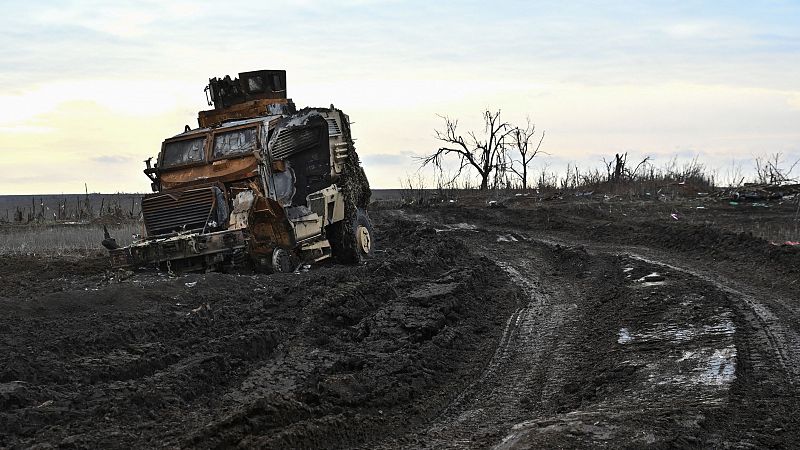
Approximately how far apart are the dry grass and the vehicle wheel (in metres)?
7.58

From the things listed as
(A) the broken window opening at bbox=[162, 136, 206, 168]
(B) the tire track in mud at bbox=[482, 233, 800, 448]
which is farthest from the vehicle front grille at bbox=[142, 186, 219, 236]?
(B) the tire track in mud at bbox=[482, 233, 800, 448]

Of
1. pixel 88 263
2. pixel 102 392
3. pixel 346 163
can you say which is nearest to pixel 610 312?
pixel 102 392

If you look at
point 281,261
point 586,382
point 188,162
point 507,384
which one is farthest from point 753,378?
point 188,162

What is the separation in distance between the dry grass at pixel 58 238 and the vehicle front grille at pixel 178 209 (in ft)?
20.1

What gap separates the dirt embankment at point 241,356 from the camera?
6.18 meters

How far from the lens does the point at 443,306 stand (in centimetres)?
1095

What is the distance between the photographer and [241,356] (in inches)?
333

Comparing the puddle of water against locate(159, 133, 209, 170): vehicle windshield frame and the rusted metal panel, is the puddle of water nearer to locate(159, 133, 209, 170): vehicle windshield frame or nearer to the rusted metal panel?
the rusted metal panel

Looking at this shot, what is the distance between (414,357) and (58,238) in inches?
727

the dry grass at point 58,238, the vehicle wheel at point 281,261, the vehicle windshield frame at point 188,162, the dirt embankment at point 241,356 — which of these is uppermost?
the vehicle windshield frame at point 188,162

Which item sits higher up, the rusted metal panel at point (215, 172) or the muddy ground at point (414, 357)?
the rusted metal panel at point (215, 172)

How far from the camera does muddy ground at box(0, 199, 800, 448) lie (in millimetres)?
6082

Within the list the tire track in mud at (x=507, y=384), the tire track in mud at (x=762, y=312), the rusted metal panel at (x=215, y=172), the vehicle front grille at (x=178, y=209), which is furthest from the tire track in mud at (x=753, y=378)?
the vehicle front grille at (x=178, y=209)

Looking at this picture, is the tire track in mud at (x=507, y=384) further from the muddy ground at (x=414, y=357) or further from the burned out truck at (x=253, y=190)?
the burned out truck at (x=253, y=190)
